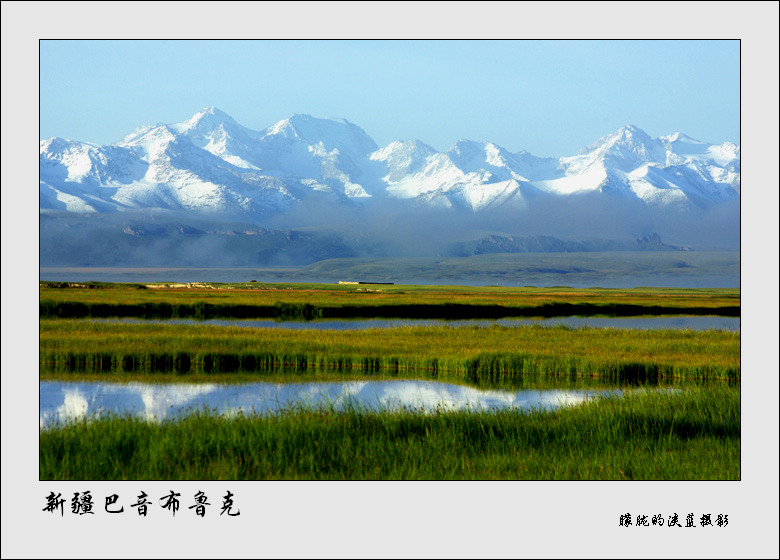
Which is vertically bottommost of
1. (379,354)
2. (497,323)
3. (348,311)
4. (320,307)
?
(379,354)

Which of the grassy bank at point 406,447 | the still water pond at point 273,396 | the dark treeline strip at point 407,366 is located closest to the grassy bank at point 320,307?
the dark treeline strip at point 407,366

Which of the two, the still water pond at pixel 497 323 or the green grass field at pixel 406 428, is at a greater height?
the still water pond at pixel 497 323

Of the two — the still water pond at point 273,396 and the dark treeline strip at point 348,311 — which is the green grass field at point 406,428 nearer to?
the still water pond at point 273,396

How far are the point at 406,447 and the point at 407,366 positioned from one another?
15.8 metres

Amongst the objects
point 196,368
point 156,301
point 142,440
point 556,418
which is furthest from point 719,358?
point 156,301

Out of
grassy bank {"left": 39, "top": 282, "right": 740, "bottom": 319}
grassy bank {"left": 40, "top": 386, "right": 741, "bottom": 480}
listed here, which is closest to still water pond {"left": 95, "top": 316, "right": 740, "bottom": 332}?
grassy bank {"left": 39, "top": 282, "right": 740, "bottom": 319}

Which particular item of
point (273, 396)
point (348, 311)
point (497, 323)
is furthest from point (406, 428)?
point (348, 311)

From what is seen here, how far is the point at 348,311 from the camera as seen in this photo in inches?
2566

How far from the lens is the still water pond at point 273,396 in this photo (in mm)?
21594

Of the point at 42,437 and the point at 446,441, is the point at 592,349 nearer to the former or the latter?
the point at 446,441

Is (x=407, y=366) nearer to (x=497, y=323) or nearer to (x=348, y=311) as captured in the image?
(x=497, y=323)

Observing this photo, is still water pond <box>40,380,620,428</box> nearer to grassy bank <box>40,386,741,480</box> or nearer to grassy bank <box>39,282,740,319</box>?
grassy bank <box>40,386,741,480</box>

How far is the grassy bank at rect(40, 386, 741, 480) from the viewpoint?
14391 millimetres

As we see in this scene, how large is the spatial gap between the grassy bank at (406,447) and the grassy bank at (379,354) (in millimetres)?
11417
